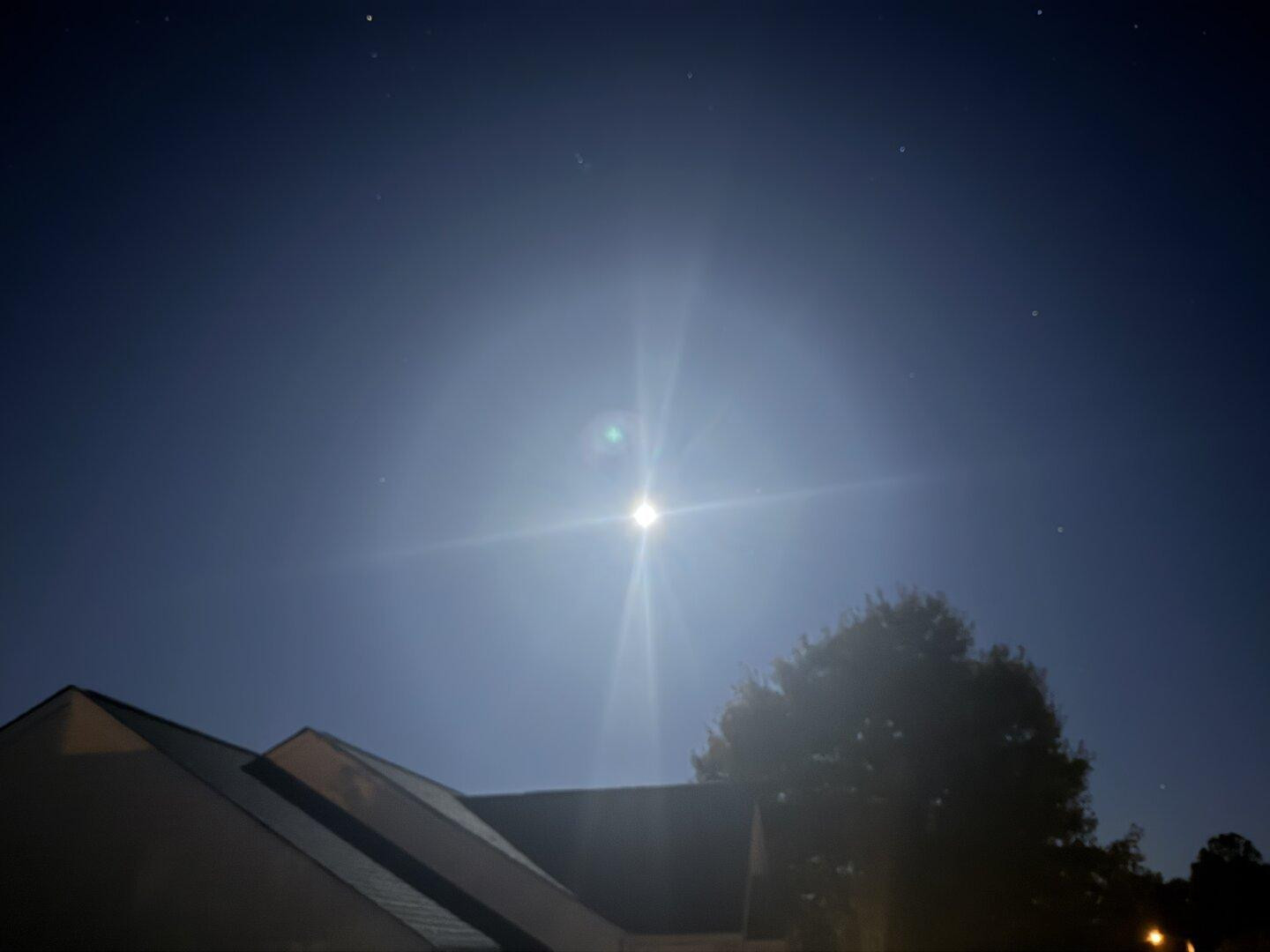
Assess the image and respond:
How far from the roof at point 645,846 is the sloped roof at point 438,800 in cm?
76

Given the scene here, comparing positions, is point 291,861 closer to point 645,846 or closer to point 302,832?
point 302,832

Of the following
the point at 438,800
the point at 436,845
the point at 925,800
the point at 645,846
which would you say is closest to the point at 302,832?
the point at 436,845

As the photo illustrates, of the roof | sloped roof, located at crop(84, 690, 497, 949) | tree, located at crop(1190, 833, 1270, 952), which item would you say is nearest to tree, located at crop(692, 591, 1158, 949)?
the roof

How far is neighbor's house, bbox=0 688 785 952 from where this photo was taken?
36.1 ft

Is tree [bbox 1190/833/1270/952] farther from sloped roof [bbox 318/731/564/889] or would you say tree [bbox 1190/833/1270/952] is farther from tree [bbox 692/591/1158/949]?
sloped roof [bbox 318/731/564/889]

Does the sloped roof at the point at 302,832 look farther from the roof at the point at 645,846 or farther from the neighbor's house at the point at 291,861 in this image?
the roof at the point at 645,846

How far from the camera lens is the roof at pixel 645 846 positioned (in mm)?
16422

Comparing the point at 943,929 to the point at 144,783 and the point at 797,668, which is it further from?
the point at 144,783

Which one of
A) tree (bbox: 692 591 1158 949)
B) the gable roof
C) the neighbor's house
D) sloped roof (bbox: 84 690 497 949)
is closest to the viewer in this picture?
the neighbor's house

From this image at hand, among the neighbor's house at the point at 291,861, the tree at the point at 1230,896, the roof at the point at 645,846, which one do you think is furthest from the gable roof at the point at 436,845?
the tree at the point at 1230,896

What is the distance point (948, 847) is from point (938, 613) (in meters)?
9.13

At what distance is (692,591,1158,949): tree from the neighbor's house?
12.0 meters

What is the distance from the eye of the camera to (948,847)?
29.0 meters

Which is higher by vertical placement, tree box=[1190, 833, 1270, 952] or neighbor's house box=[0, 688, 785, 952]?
tree box=[1190, 833, 1270, 952]
